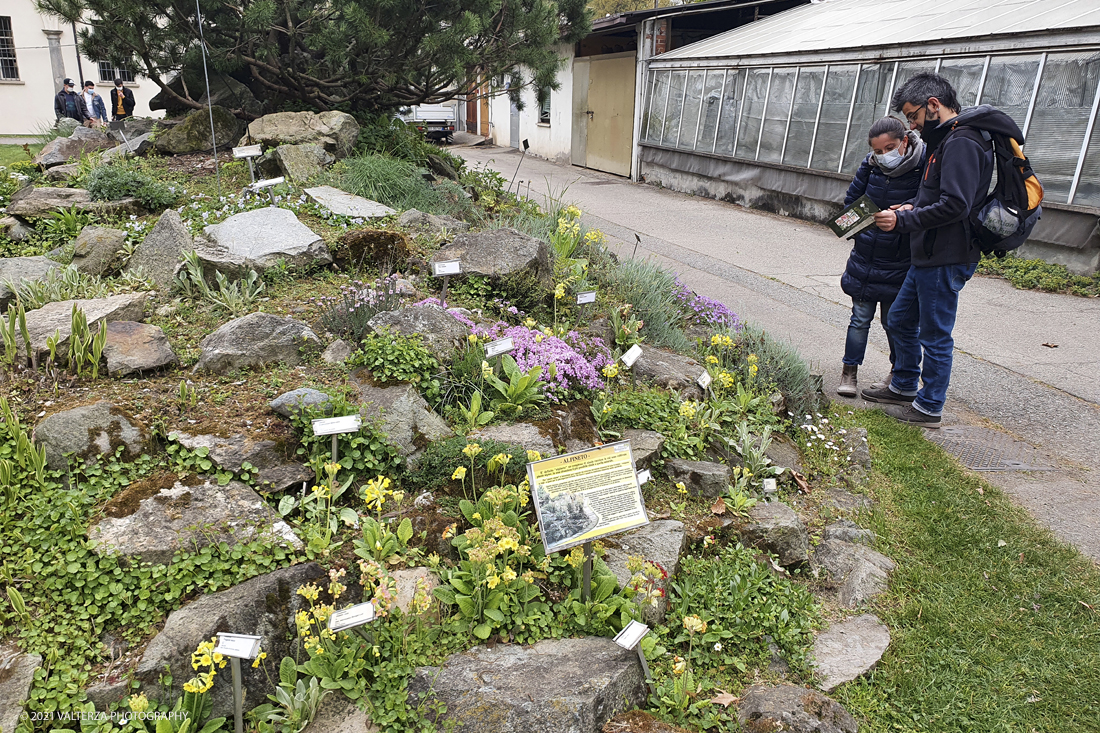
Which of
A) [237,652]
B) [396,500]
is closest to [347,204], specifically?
[396,500]

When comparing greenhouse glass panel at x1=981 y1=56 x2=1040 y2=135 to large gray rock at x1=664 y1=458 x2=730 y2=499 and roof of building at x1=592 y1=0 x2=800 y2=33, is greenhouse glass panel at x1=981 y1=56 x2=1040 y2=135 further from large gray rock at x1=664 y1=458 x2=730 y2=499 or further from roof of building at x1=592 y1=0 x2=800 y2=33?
large gray rock at x1=664 y1=458 x2=730 y2=499

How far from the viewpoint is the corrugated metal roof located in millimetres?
9203

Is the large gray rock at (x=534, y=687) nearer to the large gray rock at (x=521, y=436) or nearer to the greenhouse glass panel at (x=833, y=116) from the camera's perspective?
the large gray rock at (x=521, y=436)

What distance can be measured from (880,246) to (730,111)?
9814 millimetres

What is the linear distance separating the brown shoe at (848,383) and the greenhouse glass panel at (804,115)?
7.80 metres

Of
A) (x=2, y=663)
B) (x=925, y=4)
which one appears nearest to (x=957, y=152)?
(x=2, y=663)

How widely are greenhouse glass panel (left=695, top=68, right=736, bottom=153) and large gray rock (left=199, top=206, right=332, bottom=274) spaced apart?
10.8 metres

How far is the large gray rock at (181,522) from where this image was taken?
2.79 m

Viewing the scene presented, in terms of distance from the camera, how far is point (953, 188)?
4527 millimetres

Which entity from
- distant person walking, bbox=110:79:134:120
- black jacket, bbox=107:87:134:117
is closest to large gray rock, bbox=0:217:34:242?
distant person walking, bbox=110:79:134:120

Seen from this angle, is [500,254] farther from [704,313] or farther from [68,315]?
[68,315]

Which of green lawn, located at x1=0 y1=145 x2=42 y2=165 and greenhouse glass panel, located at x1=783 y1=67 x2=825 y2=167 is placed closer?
green lawn, located at x1=0 y1=145 x2=42 y2=165

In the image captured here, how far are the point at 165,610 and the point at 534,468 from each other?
1.43 meters

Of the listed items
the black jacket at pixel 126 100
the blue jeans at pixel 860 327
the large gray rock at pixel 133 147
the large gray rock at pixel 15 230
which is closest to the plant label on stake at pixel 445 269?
the blue jeans at pixel 860 327
